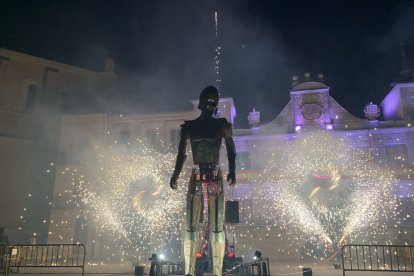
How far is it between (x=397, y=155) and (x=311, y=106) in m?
6.51

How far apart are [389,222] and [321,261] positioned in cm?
505

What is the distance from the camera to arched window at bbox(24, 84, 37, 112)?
28.3 m

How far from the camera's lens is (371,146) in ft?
71.3

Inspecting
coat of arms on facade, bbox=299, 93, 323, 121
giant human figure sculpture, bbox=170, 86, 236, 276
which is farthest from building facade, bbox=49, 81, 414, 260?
giant human figure sculpture, bbox=170, 86, 236, 276

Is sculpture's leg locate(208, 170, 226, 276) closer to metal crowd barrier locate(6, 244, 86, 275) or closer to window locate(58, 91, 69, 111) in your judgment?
metal crowd barrier locate(6, 244, 86, 275)

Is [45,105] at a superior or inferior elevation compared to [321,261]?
superior

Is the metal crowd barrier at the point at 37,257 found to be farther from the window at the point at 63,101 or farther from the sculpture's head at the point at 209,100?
the window at the point at 63,101

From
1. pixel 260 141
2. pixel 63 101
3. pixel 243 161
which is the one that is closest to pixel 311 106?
pixel 260 141

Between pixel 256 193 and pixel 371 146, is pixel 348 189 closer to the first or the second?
pixel 371 146

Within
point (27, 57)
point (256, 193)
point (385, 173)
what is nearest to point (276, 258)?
point (256, 193)

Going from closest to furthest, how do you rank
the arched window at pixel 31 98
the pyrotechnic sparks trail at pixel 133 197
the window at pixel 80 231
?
the pyrotechnic sparks trail at pixel 133 197
the window at pixel 80 231
the arched window at pixel 31 98

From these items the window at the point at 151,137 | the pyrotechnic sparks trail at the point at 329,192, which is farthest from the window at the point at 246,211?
the window at the point at 151,137

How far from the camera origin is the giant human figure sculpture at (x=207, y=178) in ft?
19.6

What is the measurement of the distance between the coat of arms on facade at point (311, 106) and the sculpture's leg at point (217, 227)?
1838 centimetres
